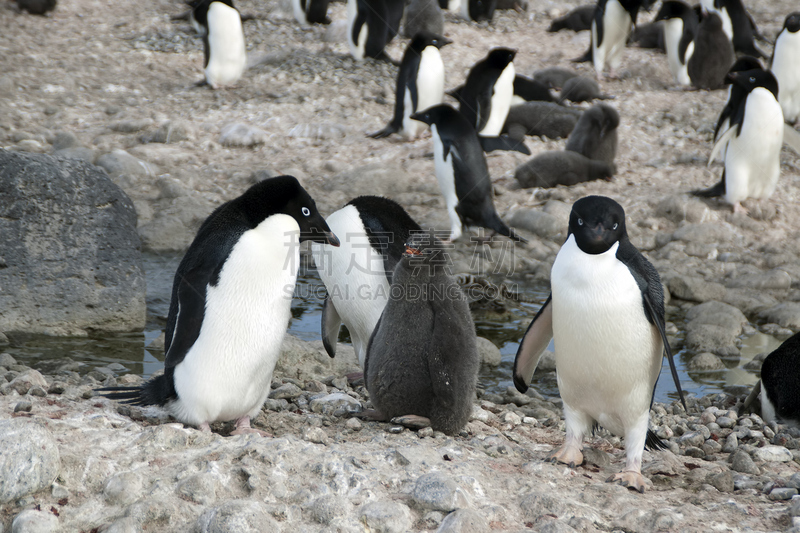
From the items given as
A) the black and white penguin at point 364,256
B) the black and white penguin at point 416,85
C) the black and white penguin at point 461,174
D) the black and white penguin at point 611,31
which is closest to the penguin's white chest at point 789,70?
the black and white penguin at point 611,31

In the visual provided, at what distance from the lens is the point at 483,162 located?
8062 mm

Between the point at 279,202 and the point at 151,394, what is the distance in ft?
3.26

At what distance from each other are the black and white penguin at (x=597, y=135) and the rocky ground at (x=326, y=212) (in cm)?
43

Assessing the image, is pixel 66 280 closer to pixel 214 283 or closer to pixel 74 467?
pixel 214 283


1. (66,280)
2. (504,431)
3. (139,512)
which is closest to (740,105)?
(504,431)

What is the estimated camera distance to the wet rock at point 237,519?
8.15 feet

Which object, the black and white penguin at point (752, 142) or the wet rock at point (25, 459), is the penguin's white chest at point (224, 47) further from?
the wet rock at point (25, 459)

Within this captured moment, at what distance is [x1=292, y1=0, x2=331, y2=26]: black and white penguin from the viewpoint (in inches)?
580

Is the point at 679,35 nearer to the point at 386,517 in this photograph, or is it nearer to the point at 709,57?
the point at 709,57

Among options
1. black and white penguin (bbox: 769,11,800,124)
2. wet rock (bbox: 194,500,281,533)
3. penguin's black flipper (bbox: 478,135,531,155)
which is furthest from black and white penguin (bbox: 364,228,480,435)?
black and white penguin (bbox: 769,11,800,124)

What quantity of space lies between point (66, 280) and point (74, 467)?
3.27m

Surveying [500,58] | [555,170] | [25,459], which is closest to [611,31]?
[500,58]

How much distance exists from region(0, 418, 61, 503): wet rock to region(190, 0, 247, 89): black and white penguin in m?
9.90

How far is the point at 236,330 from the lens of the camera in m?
3.33
